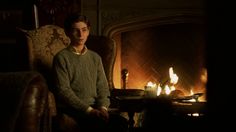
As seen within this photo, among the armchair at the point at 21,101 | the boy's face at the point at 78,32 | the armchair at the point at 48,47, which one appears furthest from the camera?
the armchair at the point at 48,47

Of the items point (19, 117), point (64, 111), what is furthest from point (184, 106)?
point (19, 117)

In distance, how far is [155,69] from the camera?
12.9 ft

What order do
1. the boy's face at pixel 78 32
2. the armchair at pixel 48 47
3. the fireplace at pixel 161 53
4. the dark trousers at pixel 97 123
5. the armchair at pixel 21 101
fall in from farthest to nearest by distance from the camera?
the fireplace at pixel 161 53, the armchair at pixel 48 47, the boy's face at pixel 78 32, the dark trousers at pixel 97 123, the armchair at pixel 21 101

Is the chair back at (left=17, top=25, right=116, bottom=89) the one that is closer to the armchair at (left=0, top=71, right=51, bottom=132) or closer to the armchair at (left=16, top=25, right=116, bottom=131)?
the armchair at (left=16, top=25, right=116, bottom=131)

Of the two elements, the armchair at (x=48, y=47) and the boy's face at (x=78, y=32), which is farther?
the armchair at (x=48, y=47)

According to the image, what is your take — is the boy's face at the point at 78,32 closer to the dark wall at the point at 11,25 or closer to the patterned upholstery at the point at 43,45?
the patterned upholstery at the point at 43,45

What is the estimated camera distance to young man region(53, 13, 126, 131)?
6.85 feet

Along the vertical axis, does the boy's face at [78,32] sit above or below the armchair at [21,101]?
above

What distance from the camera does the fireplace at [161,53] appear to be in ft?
12.8

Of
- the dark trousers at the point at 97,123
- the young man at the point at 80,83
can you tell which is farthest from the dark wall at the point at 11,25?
the dark trousers at the point at 97,123

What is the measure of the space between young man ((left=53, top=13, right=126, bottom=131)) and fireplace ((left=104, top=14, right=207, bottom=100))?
152 cm

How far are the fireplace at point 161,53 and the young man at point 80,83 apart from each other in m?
1.52

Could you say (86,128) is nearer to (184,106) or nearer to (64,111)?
(64,111)

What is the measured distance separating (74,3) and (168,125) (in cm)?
302
